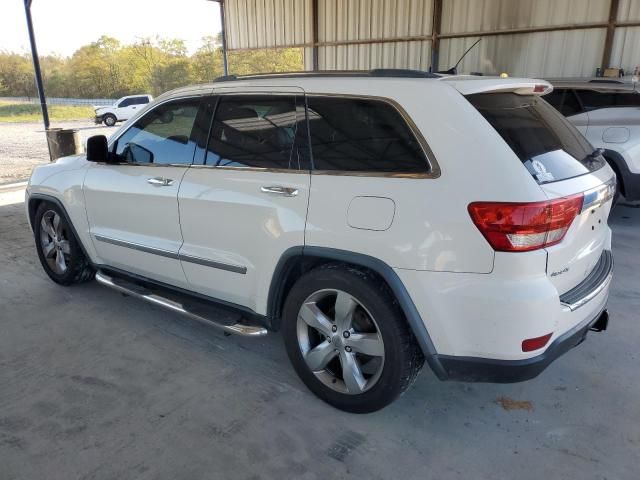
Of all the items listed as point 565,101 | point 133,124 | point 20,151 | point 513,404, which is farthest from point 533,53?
point 20,151

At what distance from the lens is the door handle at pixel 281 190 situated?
269cm

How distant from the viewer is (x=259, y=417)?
2.76 meters

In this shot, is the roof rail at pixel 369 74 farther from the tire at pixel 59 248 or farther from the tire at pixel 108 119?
the tire at pixel 108 119

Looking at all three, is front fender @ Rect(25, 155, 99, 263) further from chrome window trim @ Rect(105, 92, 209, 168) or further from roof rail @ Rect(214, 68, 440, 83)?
roof rail @ Rect(214, 68, 440, 83)

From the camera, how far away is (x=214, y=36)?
56188mm

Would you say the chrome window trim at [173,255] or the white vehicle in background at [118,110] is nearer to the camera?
the chrome window trim at [173,255]

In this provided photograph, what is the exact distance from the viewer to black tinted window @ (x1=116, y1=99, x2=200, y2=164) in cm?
335

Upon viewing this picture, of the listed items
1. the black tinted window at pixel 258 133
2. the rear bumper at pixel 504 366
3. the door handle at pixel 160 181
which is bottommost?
the rear bumper at pixel 504 366

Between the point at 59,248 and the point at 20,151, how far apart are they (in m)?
15.0

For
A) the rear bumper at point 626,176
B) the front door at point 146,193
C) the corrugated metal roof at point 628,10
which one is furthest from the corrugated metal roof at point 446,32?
the front door at point 146,193

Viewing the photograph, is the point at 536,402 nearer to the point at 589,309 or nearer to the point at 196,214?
the point at 589,309

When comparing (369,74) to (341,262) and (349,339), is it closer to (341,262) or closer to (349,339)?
(341,262)

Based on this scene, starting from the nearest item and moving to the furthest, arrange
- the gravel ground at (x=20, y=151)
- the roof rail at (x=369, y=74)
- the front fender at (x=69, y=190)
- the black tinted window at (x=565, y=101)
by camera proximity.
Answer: the roof rail at (x=369, y=74) → the front fender at (x=69, y=190) → the black tinted window at (x=565, y=101) → the gravel ground at (x=20, y=151)

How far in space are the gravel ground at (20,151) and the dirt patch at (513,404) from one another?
34.0ft
